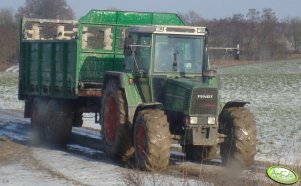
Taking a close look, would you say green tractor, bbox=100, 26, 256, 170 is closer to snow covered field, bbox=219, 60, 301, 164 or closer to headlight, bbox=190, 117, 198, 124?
headlight, bbox=190, 117, 198, 124

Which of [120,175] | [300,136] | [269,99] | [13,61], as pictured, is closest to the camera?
[120,175]

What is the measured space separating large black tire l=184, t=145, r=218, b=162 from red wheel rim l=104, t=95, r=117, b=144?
1447 mm

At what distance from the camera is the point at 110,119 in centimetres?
1195

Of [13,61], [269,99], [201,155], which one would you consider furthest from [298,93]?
[13,61]

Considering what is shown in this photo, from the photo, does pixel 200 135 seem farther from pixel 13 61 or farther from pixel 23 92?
→ pixel 13 61

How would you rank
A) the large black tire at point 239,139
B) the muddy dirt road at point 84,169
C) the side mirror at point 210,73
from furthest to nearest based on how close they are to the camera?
1. the side mirror at point 210,73
2. the large black tire at point 239,139
3. the muddy dirt road at point 84,169

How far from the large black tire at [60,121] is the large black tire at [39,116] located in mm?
499

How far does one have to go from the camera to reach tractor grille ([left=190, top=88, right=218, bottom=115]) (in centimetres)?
1055

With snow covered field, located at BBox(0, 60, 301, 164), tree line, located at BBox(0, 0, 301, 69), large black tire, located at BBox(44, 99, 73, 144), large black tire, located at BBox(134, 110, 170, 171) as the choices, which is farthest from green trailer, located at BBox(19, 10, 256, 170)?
tree line, located at BBox(0, 0, 301, 69)

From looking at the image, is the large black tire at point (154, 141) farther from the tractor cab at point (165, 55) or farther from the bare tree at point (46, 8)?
the bare tree at point (46, 8)

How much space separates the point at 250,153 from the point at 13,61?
48.0 metres

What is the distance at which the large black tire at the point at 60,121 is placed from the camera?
14.4 metres

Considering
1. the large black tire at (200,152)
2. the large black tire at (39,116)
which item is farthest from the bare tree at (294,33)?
the large black tire at (200,152)

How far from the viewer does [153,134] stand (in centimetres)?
1020
